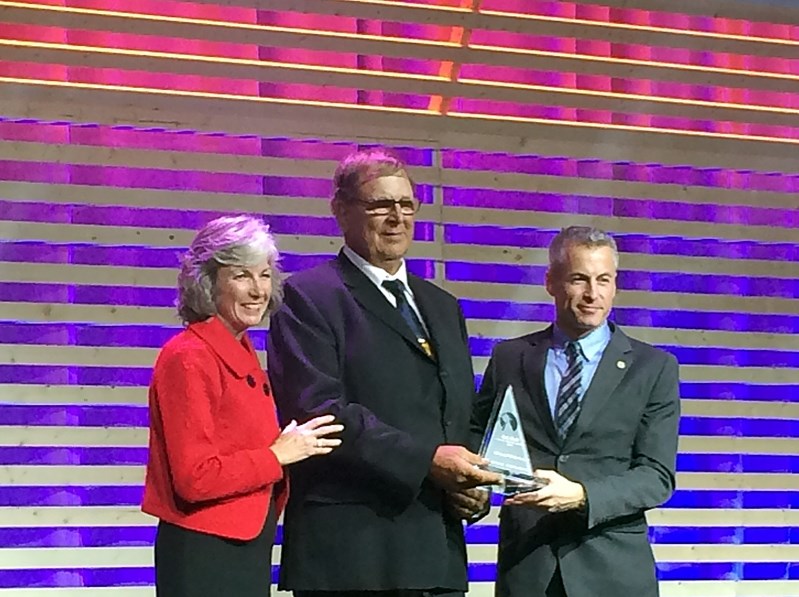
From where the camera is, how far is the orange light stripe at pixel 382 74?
15.2 ft

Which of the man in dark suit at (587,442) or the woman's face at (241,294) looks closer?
the woman's face at (241,294)

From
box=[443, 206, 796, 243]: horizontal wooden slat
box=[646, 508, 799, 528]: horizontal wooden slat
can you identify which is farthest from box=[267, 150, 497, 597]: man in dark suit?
box=[646, 508, 799, 528]: horizontal wooden slat

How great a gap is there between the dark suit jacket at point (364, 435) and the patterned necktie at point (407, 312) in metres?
0.04

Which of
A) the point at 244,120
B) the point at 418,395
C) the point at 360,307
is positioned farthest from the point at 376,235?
the point at 244,120

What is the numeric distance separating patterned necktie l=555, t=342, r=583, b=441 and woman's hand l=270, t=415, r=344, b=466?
2.18 ft

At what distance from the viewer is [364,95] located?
5.03 meters

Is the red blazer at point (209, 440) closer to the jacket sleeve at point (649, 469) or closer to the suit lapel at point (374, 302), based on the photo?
the suit lapel at point (374, 302)

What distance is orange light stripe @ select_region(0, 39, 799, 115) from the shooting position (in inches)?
183

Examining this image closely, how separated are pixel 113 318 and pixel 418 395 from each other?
6.32 feet

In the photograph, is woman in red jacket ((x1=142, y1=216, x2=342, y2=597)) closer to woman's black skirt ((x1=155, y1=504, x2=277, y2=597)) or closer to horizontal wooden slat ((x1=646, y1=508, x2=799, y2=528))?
woman's black skirt ((x1=155, y1=504, x2=277, y2=597))

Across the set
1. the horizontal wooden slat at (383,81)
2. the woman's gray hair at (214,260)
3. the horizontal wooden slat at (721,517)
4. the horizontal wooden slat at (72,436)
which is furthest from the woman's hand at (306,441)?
the horizontal wooden slat at (721,517)

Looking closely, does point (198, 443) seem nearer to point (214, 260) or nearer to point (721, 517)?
point (214, 260)

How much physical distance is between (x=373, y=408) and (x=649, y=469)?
817 millimetres

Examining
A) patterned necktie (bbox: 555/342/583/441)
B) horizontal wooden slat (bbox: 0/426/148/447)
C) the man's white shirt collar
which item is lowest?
horizontal wooden slat (bbox: 0/426/148/447)
